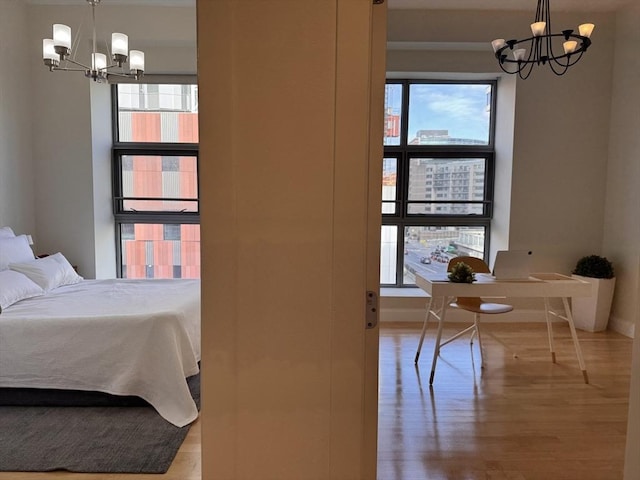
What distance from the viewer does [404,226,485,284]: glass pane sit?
5148mm

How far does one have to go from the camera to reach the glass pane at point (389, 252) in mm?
5137

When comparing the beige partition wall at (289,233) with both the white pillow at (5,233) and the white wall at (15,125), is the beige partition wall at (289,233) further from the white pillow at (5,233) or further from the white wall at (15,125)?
the white wall at (15,125)

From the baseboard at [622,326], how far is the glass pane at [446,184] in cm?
173

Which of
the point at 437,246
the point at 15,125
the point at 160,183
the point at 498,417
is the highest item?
the point at 15,125

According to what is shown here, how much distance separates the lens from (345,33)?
1.15 metres

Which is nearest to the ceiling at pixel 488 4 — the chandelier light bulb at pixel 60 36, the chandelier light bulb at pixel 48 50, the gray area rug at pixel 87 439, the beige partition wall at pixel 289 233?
the chandelier light bulb at pixel 48 50

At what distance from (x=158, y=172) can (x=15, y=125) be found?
1428 mm

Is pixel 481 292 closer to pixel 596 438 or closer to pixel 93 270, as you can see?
pixel 596 438

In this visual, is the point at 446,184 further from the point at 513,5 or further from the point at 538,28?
the point at 538,28

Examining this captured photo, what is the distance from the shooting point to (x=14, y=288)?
309cm

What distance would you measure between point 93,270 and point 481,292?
399 centimetres

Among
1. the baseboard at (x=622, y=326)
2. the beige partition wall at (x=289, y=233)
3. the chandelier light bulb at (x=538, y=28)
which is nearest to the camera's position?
the beige partition wall at (x=289, y=233)

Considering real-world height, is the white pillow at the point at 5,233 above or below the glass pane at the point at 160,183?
below

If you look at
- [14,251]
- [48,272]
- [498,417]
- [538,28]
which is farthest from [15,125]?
[498,417]
